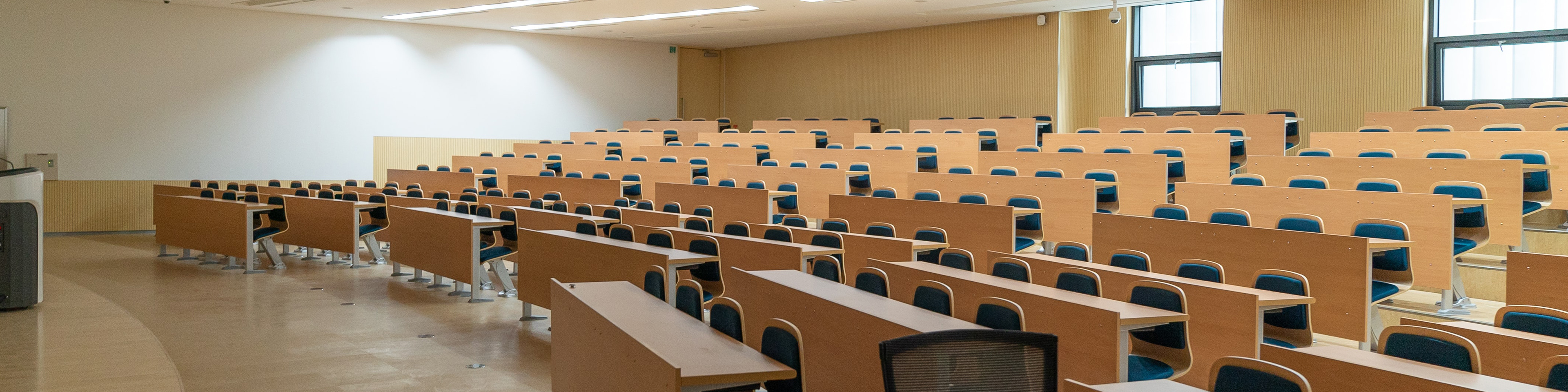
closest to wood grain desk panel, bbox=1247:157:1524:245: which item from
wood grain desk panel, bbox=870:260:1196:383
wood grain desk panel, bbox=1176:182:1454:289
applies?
wood grain desk panel, bbox=1176:182:1454:289

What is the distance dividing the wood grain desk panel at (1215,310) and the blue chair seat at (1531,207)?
3648 millimetres

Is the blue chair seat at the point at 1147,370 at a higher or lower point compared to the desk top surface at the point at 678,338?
lower

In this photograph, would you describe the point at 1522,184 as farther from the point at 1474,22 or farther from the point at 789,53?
the point at 789,53

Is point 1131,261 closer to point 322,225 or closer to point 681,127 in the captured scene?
point 322,225

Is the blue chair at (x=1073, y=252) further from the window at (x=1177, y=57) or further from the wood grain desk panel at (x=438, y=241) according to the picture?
the window at (x=1177, y=57)

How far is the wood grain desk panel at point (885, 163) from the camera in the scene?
33.9 ft

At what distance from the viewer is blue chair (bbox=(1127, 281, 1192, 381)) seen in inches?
165

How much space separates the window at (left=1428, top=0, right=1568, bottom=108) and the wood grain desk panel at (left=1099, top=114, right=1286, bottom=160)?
2.74 metres

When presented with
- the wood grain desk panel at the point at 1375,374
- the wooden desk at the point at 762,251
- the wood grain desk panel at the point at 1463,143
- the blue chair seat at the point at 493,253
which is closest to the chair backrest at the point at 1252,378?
the wood grain desk panel at the point at 1375,374

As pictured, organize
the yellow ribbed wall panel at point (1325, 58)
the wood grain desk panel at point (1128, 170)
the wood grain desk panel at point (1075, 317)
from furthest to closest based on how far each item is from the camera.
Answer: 1. the yellow ribbed wall panel at point (1325, 58)
2. the wood grain desk panel at point (1128, 170)
3. the wood grain desk panel at point (1075, 317)

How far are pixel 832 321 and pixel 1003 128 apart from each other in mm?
9255

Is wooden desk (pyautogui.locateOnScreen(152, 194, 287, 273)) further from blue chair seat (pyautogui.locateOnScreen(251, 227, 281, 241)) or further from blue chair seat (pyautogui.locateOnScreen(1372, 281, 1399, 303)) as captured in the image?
blue chair seat (pyautogui.locateOnScreen(1372, 281, 1399, 303))

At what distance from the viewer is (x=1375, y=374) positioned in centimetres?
299

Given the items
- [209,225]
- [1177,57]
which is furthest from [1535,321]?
[1177,57]
